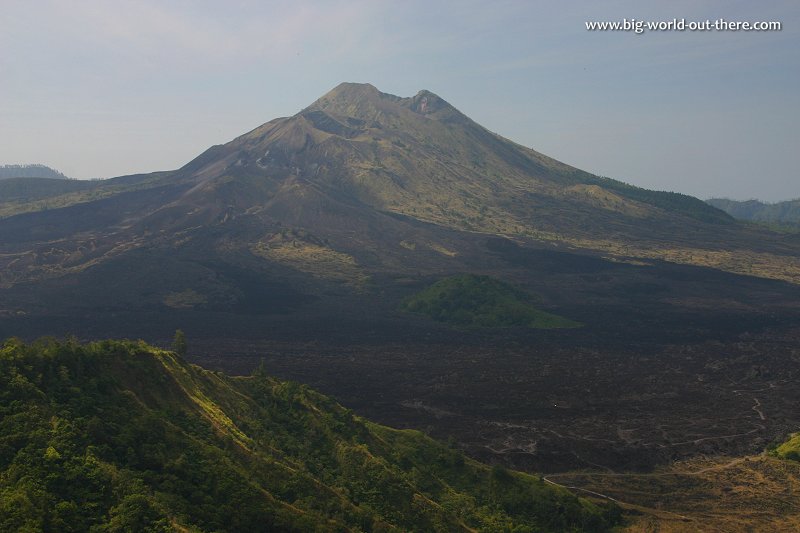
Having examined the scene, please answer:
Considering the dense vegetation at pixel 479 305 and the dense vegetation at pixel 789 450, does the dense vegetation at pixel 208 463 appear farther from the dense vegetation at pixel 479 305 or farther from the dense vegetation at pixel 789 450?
the dense vegetation at pixel 479 305

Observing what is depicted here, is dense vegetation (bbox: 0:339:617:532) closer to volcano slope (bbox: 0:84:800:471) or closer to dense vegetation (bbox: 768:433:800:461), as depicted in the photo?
volcano slope (bbox: 0:84:800:471)

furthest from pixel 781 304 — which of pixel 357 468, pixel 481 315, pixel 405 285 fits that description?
pixel 357 468

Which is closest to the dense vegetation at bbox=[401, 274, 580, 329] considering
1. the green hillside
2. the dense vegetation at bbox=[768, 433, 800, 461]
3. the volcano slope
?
the volcano slope

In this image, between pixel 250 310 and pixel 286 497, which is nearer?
pixel 286 497

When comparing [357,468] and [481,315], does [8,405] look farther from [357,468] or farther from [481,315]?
[481,315]

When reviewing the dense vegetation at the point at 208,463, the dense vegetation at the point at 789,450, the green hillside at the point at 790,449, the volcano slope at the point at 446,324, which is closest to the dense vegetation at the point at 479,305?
the volcano slope at the point at 446,324

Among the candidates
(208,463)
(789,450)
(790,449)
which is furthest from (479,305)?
(208,463)
